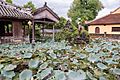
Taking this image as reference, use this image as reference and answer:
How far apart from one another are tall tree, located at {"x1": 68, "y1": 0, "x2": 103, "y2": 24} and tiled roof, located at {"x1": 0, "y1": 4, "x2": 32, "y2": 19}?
3434 centimetres

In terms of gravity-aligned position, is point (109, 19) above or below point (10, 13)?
above

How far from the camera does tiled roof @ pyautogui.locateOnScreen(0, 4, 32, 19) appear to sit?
13167mm

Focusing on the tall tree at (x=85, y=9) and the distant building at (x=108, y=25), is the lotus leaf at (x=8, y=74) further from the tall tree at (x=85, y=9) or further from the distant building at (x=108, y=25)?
the tall tree at (x=85, y=9)

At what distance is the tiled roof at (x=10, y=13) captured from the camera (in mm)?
13167

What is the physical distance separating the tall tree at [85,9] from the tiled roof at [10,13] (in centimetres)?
3434

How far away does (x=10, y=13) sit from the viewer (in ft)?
44.6

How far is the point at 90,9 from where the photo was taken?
50312mm

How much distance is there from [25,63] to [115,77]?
77 cm

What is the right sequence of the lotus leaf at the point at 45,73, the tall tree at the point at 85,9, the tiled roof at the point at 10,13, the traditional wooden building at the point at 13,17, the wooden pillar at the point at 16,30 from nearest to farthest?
the lotus leaf at the point at 45,73, the tiled roof at the point at 10,13, the traditional wooden building at the point at 13,17, the wooden pillar at the point at 16,30, the tall tree at the point at 85,9

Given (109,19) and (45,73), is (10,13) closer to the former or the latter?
(45,73)

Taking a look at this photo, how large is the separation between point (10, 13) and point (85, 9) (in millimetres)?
37122

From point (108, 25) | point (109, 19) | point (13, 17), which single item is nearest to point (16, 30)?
point (13, 17)

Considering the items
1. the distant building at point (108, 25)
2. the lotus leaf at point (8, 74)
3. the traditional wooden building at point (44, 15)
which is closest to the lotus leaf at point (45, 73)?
the lotus leaf at point (8, 74)

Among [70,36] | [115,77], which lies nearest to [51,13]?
[70,36]
